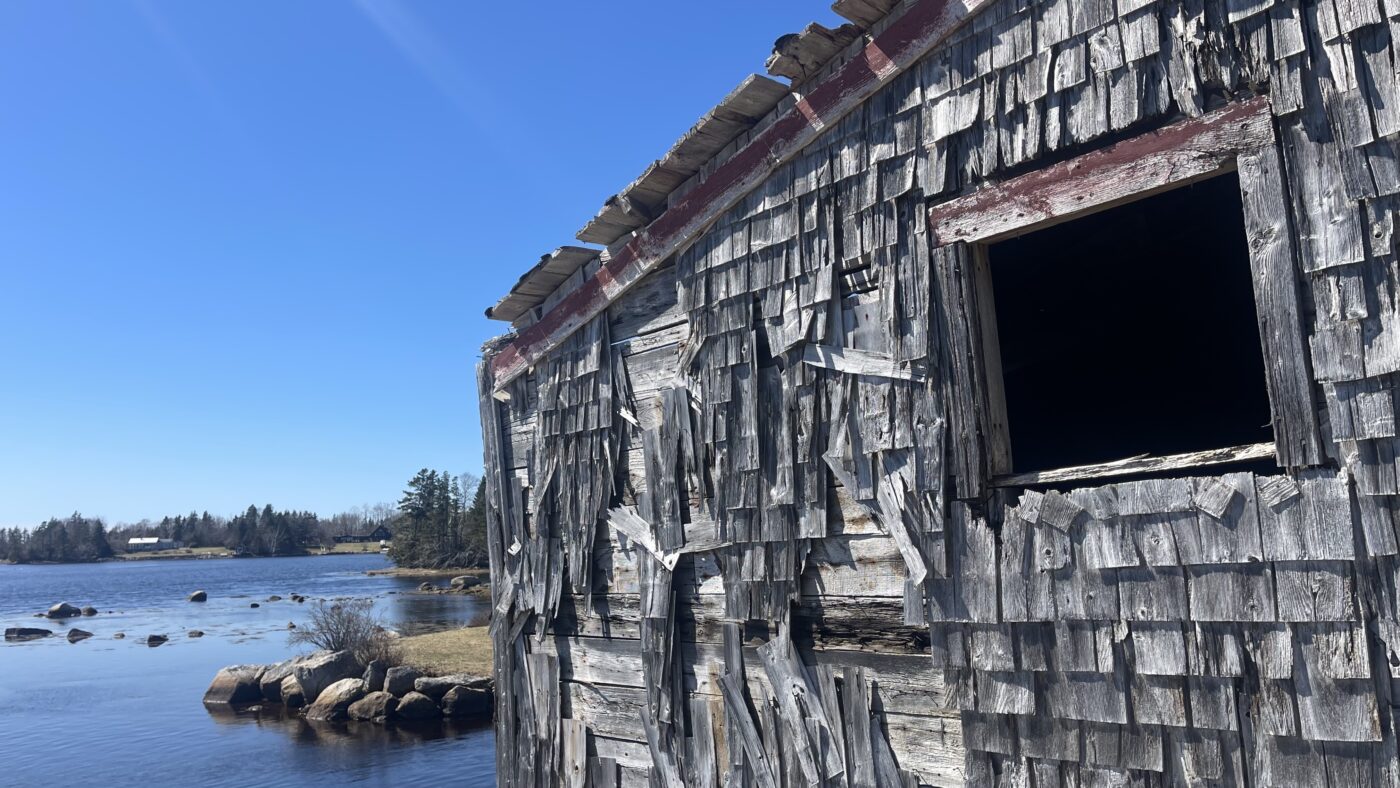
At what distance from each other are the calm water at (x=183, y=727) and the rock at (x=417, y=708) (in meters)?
0.48

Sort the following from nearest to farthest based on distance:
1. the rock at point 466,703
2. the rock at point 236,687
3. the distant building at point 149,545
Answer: the rock at point 466,703 → the rock at point 236,687 → the distant building at point 149,545

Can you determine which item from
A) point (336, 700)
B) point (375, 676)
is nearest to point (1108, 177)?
point (336, 700)

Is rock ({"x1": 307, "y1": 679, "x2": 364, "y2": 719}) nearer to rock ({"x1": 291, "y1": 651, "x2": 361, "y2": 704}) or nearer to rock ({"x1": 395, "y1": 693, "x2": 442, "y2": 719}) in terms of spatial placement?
rock ({"x1": 291, "y1": 651, "x2": 361, "y2": 704})

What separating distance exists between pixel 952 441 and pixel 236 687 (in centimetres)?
2243

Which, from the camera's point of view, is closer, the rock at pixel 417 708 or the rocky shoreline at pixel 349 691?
the rock at pixel 417 708

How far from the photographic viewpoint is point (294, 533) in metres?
137

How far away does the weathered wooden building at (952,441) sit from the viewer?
142 inches

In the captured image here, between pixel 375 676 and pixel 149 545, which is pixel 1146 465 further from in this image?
pixel 149 545

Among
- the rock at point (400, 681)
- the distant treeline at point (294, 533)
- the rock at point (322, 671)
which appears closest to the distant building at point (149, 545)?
the distant treeline at point (294, 533)

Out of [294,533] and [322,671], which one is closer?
[322,671]

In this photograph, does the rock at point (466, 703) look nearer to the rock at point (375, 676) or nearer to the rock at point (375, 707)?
the rock at point (375, 707)

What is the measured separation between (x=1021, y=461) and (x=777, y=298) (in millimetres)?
3703

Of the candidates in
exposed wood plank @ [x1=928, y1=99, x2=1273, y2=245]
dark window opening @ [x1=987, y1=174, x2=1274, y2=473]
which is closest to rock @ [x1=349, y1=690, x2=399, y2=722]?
dark window opening @ [x1=987, y1=174, x2=1274, y2=473]

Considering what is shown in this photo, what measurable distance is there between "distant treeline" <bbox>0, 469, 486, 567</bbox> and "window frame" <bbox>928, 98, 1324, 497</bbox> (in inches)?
2558
